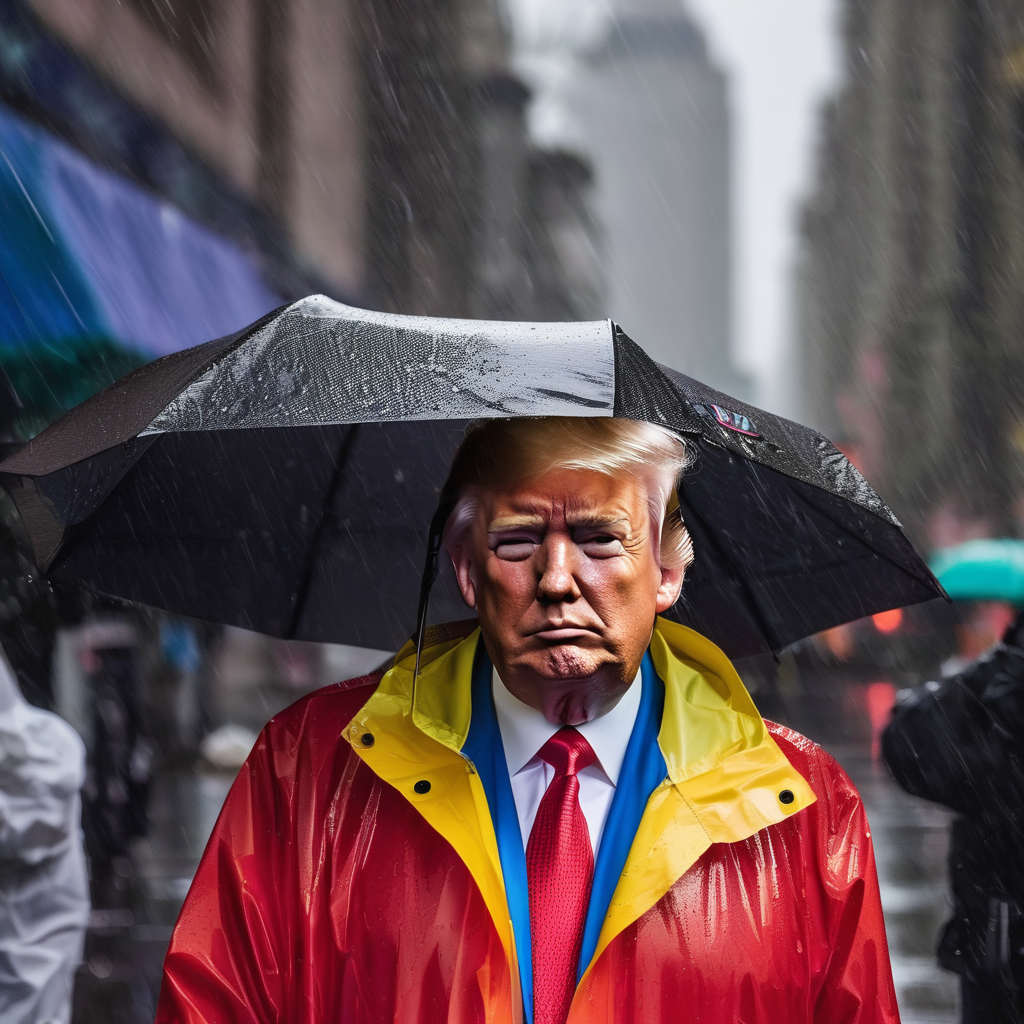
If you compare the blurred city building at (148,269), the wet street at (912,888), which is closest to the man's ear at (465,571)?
the blurred city building at (148,269)

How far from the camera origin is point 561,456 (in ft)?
7.25

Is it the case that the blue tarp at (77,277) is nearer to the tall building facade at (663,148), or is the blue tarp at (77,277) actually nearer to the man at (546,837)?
the man at (546,837)

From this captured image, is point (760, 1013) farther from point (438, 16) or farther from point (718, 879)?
point (438, 16)

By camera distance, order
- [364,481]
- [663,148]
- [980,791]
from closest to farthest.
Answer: [364,481], [980,791], [663,148]

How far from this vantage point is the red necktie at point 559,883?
206cm

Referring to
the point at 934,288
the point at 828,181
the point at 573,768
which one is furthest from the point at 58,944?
the point at 828,181

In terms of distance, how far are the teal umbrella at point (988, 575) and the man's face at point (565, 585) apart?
189 centimetres

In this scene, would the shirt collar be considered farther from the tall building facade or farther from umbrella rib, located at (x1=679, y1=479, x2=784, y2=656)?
the tall building facade

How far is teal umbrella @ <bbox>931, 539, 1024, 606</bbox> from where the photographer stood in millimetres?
3797

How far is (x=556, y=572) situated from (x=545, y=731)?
319mm

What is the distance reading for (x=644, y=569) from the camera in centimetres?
225

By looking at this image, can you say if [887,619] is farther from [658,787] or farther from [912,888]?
[658,787]

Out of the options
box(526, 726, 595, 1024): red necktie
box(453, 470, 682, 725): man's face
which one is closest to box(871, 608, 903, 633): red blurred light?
box(453, 470, 682, 725): man's face

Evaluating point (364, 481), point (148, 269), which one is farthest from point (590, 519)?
→ point (148, 269)
